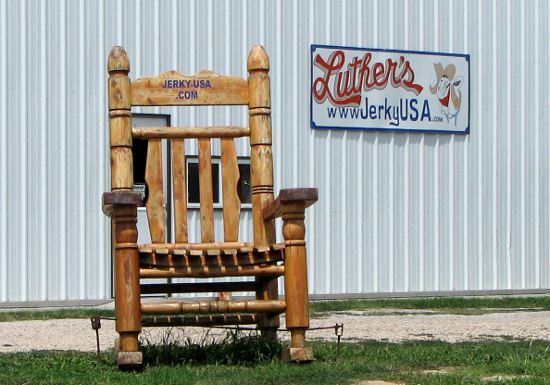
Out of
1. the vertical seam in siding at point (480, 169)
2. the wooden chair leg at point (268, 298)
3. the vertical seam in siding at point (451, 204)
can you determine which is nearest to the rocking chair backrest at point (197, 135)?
the wooden chair leg at point (268, 298)

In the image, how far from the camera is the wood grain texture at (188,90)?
7.50 meters

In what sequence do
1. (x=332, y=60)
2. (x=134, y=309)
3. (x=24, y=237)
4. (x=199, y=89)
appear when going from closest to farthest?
(x=134, y=309) < (x=199, y=89) < (x=24, y=237) < (x=332, y=60)

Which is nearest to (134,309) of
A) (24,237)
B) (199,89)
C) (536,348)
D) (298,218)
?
(298,218)

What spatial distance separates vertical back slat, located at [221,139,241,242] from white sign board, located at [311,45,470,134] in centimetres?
958

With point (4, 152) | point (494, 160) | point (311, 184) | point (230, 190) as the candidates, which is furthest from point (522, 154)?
point (230, 190)

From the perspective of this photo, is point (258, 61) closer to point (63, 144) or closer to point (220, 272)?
point (220, 272)

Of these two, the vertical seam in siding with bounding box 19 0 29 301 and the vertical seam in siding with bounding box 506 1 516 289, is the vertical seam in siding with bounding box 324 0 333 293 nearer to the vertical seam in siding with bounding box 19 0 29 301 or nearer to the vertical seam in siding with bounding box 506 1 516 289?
the vertical seam in siding with bounding box 506 1 516 289

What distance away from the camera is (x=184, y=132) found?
302 inches

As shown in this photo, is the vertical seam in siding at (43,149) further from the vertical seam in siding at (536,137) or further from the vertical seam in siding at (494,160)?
the vertical seam in siding at (536,137)

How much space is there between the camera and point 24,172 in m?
15.9

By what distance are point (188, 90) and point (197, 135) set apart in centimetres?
30

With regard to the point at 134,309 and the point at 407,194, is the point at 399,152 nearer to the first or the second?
the point at 407,194

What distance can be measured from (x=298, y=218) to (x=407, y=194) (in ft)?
36.8

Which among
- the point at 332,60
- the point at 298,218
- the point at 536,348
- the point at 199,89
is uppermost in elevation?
the point at 332,60
